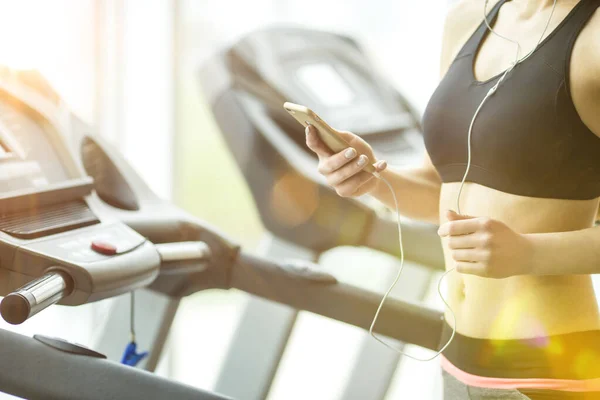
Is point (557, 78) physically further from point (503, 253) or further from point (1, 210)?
point (1, 210)

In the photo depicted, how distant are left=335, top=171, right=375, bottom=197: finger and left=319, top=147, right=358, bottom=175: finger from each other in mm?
36

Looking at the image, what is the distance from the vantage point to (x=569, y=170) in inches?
35.0

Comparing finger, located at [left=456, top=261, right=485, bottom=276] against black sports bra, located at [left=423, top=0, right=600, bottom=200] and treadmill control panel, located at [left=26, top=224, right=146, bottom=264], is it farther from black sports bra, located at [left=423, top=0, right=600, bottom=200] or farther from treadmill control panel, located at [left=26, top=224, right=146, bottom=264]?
treadmill control panel, located at [left=26, top=224, right=146, bottom=264]

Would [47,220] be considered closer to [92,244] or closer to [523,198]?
[92,244]

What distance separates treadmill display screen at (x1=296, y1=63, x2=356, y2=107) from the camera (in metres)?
1.90

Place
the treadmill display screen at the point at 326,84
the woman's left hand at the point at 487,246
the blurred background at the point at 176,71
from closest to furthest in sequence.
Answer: the woman's left hand at the point at 487,246 < the treadmill display screen at the point at 326,84 < the blurred background at the point at 176,71

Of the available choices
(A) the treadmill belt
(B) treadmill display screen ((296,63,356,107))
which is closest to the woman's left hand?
(A) the treadmill belt

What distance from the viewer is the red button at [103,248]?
1089 millimetres

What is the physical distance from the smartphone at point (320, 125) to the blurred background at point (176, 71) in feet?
2.72

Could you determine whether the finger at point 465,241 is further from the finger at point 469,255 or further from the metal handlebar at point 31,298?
the metal handlebar at point 31,298

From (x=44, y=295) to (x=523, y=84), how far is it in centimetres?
67

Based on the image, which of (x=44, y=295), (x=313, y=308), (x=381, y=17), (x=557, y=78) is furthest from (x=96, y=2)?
(x=557, y=78)

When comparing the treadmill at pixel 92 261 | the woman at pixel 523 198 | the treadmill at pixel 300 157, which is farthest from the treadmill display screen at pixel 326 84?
the woman at pixel 523 198

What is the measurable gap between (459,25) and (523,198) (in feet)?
1.14
